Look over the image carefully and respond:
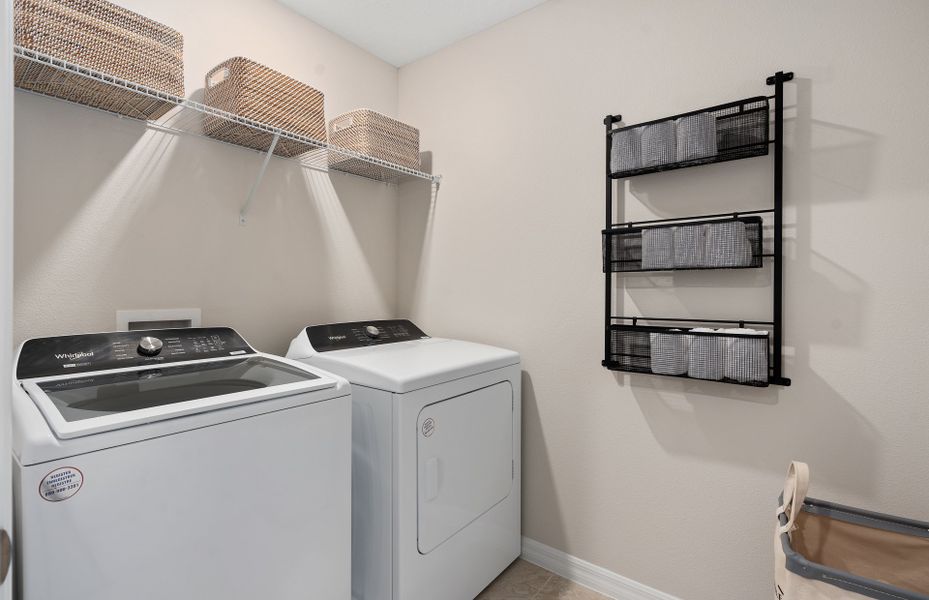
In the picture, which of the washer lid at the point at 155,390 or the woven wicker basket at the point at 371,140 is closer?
the washer lid at the point at 155,390

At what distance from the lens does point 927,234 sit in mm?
1324

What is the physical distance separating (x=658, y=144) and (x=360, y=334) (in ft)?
4.75

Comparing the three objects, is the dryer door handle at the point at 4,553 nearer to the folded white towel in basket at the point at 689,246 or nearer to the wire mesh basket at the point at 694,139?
the folded white towel in basket at the point at 689,246

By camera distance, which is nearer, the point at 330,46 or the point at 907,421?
the point at 907,421

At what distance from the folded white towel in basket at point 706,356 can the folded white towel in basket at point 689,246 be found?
235 millimetres

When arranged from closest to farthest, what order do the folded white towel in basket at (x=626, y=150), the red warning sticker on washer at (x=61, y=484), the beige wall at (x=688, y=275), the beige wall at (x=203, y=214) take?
the red warning sticker on washer at (x=61, y=484), the beige wall at (x=688, y=275), the beige wall at (x=203, y=214), the folded white towel in basket at (x=626, y=150)

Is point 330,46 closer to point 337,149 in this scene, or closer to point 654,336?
point 337,149

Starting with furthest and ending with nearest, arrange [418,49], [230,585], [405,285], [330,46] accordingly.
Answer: [405,285], [418,49], [330,46], [230,585]

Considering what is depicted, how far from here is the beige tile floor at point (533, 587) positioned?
75.3 inches

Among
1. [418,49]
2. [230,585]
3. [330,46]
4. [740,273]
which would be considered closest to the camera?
[230,585]

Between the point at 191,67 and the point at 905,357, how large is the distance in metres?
2.62

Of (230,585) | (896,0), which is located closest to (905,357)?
(896,0)

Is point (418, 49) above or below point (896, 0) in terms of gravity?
above

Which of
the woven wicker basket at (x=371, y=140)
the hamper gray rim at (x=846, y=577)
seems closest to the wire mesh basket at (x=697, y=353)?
the hamper gray rim at (x=846, y=577)
